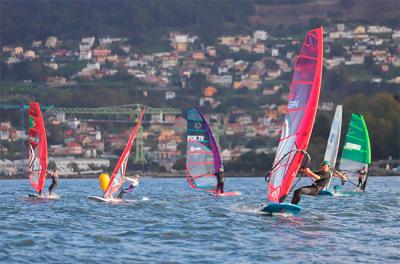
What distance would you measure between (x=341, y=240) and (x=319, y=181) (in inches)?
165

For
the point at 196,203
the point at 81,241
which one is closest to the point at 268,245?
the point at 81,241

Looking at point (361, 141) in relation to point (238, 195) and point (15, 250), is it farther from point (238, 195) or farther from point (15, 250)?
point (15, 250)

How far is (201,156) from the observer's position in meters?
59.0

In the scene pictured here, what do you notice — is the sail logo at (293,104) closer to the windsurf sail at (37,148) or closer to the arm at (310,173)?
the arm at (310,173)

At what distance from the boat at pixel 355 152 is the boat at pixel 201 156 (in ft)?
20.8

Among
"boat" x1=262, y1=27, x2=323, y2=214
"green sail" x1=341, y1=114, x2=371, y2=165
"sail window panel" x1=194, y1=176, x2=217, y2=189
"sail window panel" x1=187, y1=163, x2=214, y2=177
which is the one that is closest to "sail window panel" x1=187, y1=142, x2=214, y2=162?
"sail window panel" x1=187, y1=163, x2=214, y2=177

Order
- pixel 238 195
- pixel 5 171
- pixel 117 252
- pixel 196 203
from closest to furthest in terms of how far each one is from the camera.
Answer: pixel 117 252
pixel 196 203
pixel 238 195
pixel 5 171

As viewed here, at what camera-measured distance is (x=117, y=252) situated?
31.2m

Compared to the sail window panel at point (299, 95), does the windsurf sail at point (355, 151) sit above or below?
below

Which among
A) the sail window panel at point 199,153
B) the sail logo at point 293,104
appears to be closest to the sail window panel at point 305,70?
the sail logo at point 293,104

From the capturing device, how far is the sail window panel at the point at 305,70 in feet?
124

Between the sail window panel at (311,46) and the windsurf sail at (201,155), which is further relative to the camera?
the windsurf sail at (201,155)

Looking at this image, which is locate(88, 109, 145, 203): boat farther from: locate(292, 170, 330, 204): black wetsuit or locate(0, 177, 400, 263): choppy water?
locate(292, 170, 330, 204): black wetsuit

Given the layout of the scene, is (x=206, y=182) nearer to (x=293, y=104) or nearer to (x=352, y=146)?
(x=352, y=146)
